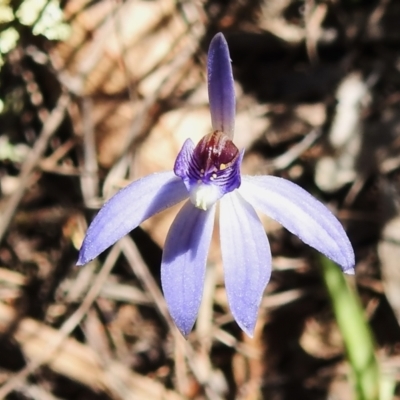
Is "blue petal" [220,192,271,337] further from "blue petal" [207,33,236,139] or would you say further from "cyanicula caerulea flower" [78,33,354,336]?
"blue petal" [207,33,236,139]

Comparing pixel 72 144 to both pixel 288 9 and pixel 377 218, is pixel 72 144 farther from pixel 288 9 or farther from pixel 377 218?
pixel 377 218

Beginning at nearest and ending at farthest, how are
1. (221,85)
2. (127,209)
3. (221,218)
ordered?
(221,85), (127,209), (221,218)

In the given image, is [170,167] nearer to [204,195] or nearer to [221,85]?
[204,195]

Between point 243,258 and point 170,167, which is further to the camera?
point 170,167

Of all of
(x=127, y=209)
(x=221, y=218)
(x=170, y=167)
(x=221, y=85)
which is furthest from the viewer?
(x=170, y=167)

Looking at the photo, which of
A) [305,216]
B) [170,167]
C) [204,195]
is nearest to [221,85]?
[204,195]

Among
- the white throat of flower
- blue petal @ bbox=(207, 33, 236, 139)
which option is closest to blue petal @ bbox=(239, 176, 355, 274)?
the white throat of flower

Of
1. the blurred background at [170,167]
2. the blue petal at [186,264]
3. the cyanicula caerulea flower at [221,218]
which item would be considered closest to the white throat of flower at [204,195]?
the cyanicula caerulea flower at [221,218]

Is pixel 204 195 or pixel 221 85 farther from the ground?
pixel 221 85
